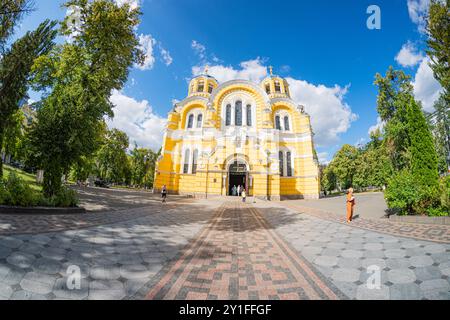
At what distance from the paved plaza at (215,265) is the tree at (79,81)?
4268 mm

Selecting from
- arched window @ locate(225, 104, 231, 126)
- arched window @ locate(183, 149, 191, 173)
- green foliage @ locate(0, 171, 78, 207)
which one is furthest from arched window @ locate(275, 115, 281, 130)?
green foliage @ locate(0, 171, 78, 207)

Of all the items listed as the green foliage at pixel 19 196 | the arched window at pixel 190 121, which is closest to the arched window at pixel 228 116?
the arched window at pixel 190 121

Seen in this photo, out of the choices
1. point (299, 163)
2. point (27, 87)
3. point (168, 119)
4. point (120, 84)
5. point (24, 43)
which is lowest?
point (299, 163)

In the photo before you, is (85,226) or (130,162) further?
(130,162)

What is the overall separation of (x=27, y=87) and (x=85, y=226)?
31.7 ft

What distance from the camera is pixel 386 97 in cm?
2008

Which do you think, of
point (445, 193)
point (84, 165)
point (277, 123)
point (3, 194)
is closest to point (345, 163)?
point (277, 123)

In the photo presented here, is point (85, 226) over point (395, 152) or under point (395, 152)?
under

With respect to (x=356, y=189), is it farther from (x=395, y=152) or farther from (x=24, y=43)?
(x=24, y=43)

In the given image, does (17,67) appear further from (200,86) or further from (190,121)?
(200,86)

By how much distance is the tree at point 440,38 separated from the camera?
9.87 meters

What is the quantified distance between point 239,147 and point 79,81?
1621 centimetres
